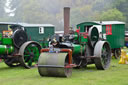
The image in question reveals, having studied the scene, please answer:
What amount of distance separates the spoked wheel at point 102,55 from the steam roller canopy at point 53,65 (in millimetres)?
1997

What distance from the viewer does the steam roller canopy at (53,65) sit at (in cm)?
837

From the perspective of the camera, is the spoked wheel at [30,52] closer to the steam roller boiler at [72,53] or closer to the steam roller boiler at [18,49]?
the steam roller boiler at [18,49]

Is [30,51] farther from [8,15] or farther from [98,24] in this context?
[8,15]

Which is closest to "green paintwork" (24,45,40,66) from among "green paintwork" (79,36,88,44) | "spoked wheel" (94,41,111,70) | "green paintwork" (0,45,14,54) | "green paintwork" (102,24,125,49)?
"green paintwork" (0,45,14,54)

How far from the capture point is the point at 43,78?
841 centimetres

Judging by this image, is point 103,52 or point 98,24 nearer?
point 103,52

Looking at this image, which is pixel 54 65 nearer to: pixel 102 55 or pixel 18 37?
pixel 102 55

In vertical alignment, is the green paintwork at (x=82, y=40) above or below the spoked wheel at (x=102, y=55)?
above

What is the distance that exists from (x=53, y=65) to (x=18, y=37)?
4.29 meters

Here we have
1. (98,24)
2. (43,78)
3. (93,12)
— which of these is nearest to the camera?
(43,78)

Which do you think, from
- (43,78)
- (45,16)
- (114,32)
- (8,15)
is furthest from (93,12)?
(43,78)

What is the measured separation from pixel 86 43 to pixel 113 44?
6347mm

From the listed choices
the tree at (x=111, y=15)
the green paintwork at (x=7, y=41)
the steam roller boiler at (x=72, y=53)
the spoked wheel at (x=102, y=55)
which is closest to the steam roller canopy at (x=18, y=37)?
the green paintwork at (x=7, y=41)

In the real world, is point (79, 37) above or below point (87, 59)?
above
